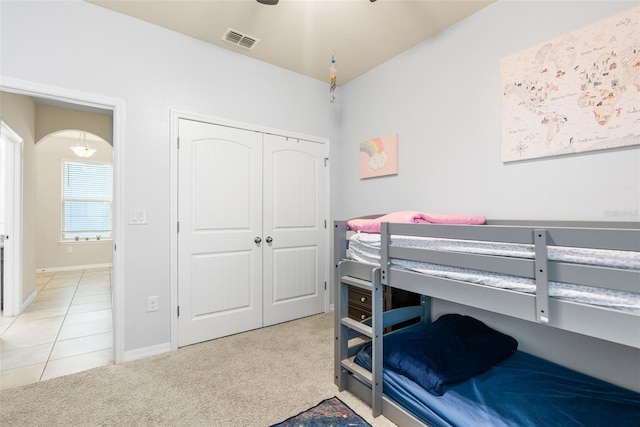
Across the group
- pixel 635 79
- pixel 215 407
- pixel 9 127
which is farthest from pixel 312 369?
pixel 9 127

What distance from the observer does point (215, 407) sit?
5.63 ft

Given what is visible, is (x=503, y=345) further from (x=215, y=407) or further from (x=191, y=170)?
(x=191, y=170)

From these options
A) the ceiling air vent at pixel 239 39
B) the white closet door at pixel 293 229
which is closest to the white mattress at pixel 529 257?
the white closet door at pixel 293 229

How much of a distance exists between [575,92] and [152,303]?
131 inches

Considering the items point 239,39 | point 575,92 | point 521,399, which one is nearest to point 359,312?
point 521,399

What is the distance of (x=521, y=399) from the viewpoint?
1.47 meters

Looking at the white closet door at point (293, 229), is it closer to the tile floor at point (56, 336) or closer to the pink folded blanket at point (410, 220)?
the pink folded blanket at point (410, 220)

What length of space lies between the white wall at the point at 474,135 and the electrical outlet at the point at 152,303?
7.06 ft

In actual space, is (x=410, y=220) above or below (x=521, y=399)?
above

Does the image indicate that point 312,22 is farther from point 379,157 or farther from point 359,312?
point 359,312

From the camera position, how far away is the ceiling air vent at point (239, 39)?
251cm

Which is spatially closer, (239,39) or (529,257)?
(529,257)

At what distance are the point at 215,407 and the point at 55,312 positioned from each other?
295 cm

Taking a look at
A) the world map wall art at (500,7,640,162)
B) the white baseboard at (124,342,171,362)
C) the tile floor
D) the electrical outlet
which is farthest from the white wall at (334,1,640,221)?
the tile floor
